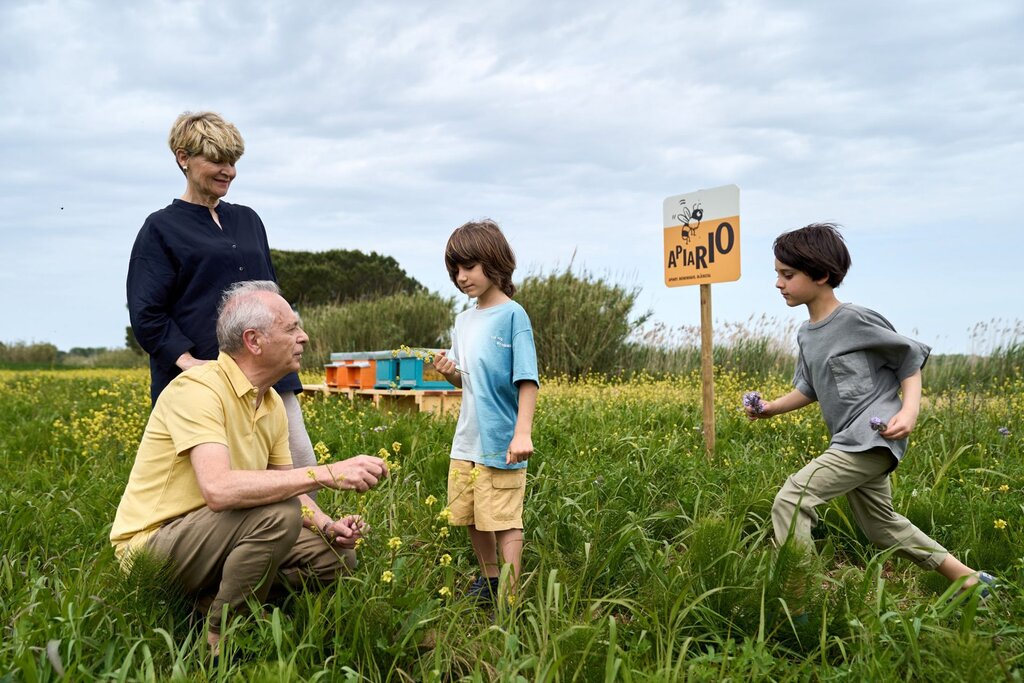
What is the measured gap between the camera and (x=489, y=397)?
3.43m

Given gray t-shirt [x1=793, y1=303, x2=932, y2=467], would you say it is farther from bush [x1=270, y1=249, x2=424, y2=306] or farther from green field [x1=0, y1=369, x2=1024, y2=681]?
bush [x1=270, y1=249, x2=424, y2=306]

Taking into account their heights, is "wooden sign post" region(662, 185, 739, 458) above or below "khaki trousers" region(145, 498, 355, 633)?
above

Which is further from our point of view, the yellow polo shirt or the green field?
the yellow polo shirt

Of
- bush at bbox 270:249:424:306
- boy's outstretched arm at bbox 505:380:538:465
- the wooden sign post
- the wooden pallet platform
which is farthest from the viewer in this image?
bush at bbox 270:249:424:306

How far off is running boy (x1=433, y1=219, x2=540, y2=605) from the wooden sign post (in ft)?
7.76

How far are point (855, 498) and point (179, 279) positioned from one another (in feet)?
10.4

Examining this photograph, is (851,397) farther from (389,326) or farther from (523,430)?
(389,326)

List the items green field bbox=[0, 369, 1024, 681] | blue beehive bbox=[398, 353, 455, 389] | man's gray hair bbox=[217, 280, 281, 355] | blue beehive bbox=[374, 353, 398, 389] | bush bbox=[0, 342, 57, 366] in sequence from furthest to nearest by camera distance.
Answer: bush bbox=[0, 342, 57, 366], blue beehive bbox=[374, 353, 398, 389], blue beehive bbox=[398, 353, 455, 389], man's gray hair bbox=[217, 280, 281, 355], green field bbox=[0, 369, 1024, 681]

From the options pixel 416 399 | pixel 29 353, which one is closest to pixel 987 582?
pixel 416 399

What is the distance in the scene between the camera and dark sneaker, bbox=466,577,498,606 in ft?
10.5

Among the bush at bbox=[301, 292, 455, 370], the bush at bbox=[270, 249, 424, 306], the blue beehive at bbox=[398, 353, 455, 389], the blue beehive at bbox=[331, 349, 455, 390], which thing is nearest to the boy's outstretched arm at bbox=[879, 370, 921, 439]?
the blue beehive at bbox=[331, 349, 455, 390]

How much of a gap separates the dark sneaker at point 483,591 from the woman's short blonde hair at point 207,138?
6.82 feet

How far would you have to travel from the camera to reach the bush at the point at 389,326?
1747cm

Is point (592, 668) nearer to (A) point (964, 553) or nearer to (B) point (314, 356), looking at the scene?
(A) point (964, 553)
